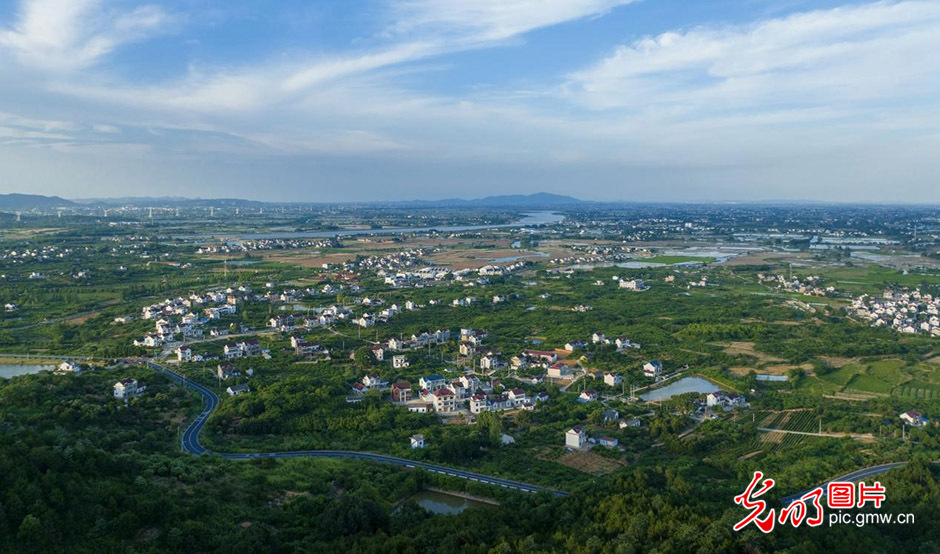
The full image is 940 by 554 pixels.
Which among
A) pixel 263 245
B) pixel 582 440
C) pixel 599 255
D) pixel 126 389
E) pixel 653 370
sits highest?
pixel 263 245

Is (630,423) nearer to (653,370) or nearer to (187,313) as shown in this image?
(653,370)

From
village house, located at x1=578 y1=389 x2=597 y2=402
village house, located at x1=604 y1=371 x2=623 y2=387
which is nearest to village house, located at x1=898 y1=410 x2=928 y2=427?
village house, located at x1=604 y1=371 x2=623 y2=387

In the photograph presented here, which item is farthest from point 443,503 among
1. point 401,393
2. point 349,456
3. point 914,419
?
point 914,419

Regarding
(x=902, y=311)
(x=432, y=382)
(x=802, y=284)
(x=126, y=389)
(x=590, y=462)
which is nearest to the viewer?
(x=590, y=462)

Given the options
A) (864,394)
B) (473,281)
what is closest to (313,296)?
(473,281)

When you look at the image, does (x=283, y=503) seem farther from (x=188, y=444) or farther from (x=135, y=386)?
(x=135, y=386)

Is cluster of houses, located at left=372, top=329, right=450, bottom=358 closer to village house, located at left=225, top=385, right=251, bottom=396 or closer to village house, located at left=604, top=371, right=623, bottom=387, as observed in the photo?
village house, located at left=225, top=385, right=251, bottom=396
